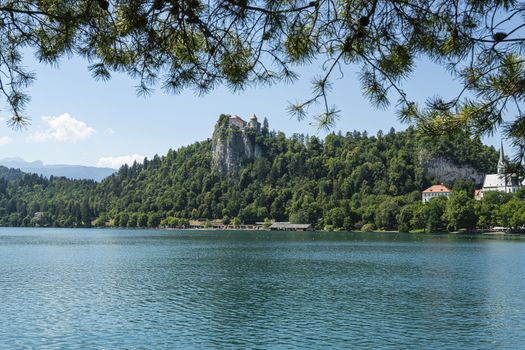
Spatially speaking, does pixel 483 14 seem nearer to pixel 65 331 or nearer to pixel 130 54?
pixel 130 54

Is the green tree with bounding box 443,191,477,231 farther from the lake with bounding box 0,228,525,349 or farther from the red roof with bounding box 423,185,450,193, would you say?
the lake with bounding box 0,228,525,349

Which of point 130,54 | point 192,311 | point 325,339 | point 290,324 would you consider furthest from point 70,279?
→ point 130,54

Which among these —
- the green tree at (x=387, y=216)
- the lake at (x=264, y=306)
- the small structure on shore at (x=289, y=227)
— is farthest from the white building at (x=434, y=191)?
the lake at (x=264, y=306)

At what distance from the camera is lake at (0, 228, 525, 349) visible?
2305 centimetres

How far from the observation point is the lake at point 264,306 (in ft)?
75.6

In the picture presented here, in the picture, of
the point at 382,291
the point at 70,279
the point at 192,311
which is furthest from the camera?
the point at 70,279

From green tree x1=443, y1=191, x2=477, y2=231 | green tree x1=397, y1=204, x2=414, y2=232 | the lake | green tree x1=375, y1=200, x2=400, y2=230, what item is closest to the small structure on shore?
green tree x1=375, y1=200, x2=400, y2=230

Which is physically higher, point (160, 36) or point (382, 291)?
point (160, 36)

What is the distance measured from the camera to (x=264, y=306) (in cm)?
3077

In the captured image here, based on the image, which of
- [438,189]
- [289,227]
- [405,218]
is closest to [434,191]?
[438,189]

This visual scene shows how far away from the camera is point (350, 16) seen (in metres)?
7.05

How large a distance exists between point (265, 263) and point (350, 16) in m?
51.5

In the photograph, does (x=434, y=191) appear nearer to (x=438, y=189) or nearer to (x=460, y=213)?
(x=438, y=189)

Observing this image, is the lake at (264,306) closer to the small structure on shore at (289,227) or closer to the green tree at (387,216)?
the green tree at (387,216)
